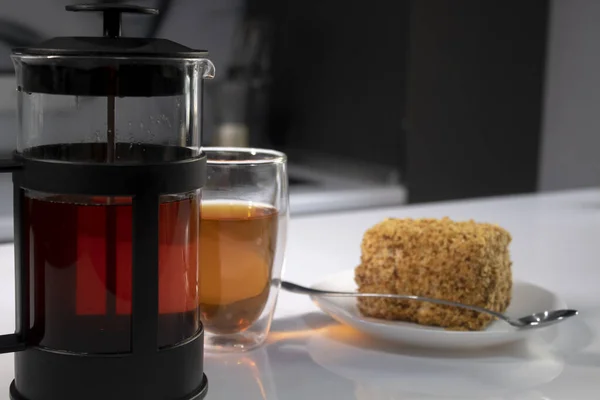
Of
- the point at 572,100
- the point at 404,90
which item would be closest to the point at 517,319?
the point at 404,90

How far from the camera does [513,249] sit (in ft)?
4.39

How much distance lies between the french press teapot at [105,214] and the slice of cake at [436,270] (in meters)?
0.30

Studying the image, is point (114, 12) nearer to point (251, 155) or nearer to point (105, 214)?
point (105, 214)

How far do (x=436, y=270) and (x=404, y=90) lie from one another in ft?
6.81

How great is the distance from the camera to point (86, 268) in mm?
636

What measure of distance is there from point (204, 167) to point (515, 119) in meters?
2.62

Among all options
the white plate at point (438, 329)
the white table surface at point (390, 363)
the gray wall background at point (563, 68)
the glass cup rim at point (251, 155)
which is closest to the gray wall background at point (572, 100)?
the gray wall background at point (563, 68)

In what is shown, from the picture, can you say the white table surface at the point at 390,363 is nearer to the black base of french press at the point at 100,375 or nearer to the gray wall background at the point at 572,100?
the black base of french press at the point at 100,375

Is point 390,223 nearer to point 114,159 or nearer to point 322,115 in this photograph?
point 114,159

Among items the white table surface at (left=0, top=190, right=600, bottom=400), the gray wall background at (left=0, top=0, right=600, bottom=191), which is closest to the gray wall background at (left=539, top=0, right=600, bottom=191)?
the gray wall background at (left=0, top=0, right=600, bottom=191)

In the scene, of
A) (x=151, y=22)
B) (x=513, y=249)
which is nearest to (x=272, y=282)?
(x=513, y=249)

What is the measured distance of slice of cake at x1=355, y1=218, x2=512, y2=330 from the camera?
2.91 ft

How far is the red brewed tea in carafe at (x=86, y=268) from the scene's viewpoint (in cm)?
63

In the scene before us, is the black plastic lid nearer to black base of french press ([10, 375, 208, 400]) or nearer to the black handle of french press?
the black handle of french press
